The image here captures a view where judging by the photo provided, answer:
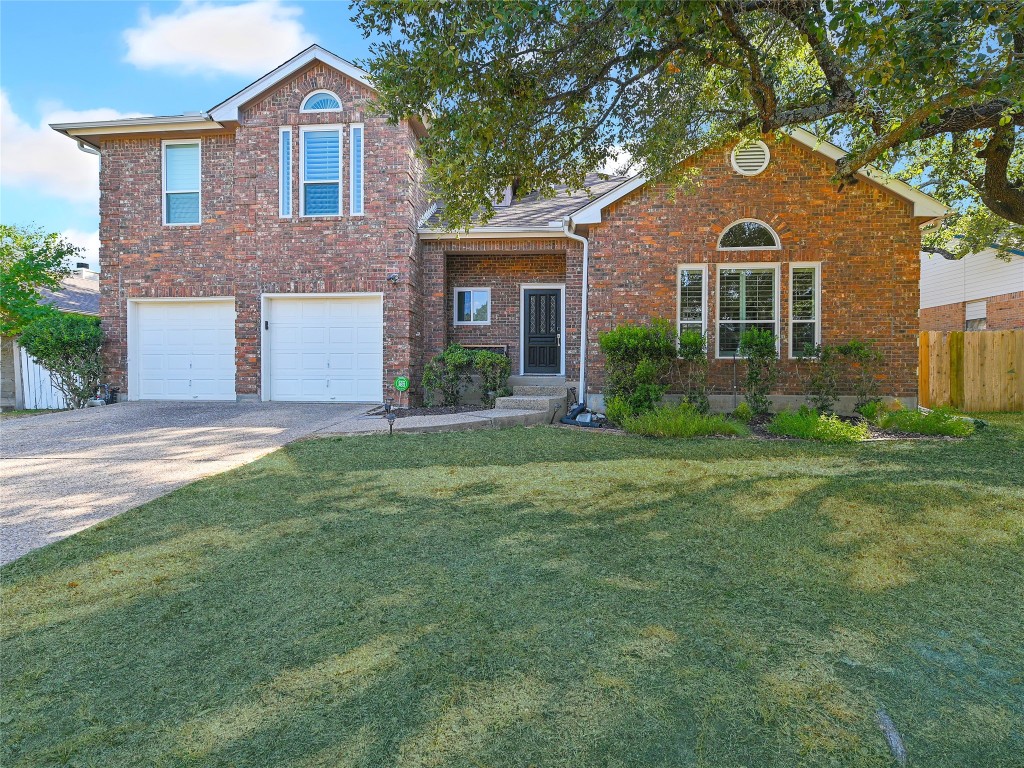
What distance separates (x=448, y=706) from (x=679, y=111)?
795 centimetres

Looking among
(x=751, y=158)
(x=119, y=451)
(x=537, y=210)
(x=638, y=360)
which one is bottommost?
(x=119, y=451)

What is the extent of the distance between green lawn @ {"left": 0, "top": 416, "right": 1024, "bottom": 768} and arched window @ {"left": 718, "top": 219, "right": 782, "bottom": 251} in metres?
5.89

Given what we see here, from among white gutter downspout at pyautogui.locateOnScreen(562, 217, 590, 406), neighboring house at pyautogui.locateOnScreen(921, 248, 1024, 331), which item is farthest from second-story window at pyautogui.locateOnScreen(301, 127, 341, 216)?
neighboring house at pyautogui.locateOnScreen(921, 248, 1024, 331)

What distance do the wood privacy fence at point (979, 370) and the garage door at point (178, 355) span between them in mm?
15093

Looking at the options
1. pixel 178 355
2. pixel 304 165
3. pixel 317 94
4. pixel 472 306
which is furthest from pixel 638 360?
pixel 178 355

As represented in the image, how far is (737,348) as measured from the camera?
32.1ft

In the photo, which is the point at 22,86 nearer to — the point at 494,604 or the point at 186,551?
the point at 186,551

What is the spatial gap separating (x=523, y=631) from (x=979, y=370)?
13.9 m

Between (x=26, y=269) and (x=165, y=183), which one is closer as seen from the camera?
(x=165, y=183)

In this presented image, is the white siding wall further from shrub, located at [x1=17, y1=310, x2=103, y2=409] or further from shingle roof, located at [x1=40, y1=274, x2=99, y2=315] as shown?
shingle roof, located at [x1=40, y1=274, x2=99, y2=315]

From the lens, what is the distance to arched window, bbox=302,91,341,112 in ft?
35.7

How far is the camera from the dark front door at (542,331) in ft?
40.3

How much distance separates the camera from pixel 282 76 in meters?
10.8

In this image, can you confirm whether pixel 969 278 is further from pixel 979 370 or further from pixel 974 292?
pixel 979 370
